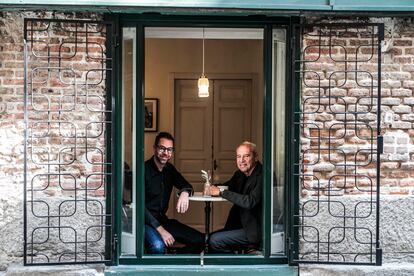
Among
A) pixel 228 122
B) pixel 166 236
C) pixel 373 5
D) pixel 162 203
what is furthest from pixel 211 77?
pixel 373 5

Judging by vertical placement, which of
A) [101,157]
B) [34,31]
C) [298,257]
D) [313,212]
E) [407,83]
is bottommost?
[298,257]

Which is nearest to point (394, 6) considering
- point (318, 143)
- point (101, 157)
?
point (318, 143)

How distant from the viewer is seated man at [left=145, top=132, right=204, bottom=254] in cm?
690

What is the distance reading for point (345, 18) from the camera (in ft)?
21.3

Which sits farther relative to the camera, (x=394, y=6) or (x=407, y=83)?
(x=407, y=83)

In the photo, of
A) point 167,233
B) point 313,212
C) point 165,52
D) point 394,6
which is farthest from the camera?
point 165,52

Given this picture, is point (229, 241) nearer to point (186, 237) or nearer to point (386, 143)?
point (186, 237)

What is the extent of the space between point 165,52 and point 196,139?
4.22ft

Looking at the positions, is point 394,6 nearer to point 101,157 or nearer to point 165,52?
point 101,157

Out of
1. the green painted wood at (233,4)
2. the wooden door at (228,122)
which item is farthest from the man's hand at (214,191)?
the wooden door at (228,122)

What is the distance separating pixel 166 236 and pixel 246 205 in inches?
35.3

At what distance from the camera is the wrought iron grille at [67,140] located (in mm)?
6406

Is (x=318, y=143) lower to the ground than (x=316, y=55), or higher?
lower

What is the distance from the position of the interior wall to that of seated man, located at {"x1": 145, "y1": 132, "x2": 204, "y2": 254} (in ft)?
7.76
